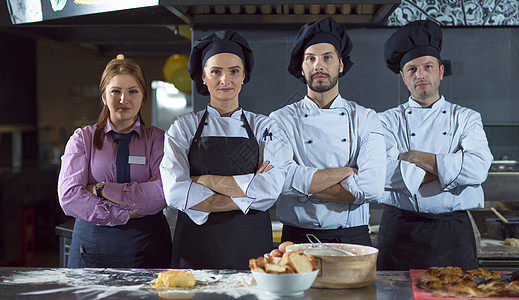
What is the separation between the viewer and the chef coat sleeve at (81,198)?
2.61 metres

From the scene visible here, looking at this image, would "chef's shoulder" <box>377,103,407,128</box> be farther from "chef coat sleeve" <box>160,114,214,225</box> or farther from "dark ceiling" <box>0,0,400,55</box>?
"chef coat sleeve" <box>160,114,214,225</box>

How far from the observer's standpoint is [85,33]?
179 inches

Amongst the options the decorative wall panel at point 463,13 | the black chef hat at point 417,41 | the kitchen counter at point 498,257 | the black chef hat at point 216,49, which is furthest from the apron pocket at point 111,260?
the decorative wall panel at point 463,13

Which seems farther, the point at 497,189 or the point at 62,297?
the point at 497,189

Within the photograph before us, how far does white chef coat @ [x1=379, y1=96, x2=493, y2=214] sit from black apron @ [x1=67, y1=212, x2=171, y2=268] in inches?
44.2

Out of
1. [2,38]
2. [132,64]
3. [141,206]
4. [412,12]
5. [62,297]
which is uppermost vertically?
[2,38]

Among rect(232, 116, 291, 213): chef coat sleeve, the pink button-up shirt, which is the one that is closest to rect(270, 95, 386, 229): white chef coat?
rect(232, 116, 291, 213): chef coat sleeve

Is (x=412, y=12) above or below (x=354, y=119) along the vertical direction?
above

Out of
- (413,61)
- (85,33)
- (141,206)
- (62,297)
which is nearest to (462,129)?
(413,61)

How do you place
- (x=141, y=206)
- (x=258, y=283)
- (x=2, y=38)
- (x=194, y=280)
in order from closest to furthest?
(x=258, y=283) → (x=194, y=280) → (x=141, y=206) → (x=2, y=38)

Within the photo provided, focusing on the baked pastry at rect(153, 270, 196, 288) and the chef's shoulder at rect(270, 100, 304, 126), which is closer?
the baked pastry at rect(153, 270, 196, 288)

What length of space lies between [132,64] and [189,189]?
2.40 feet

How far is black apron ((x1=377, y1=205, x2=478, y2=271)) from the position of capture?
2881 mm

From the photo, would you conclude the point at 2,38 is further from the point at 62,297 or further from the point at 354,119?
the point at 62,297
